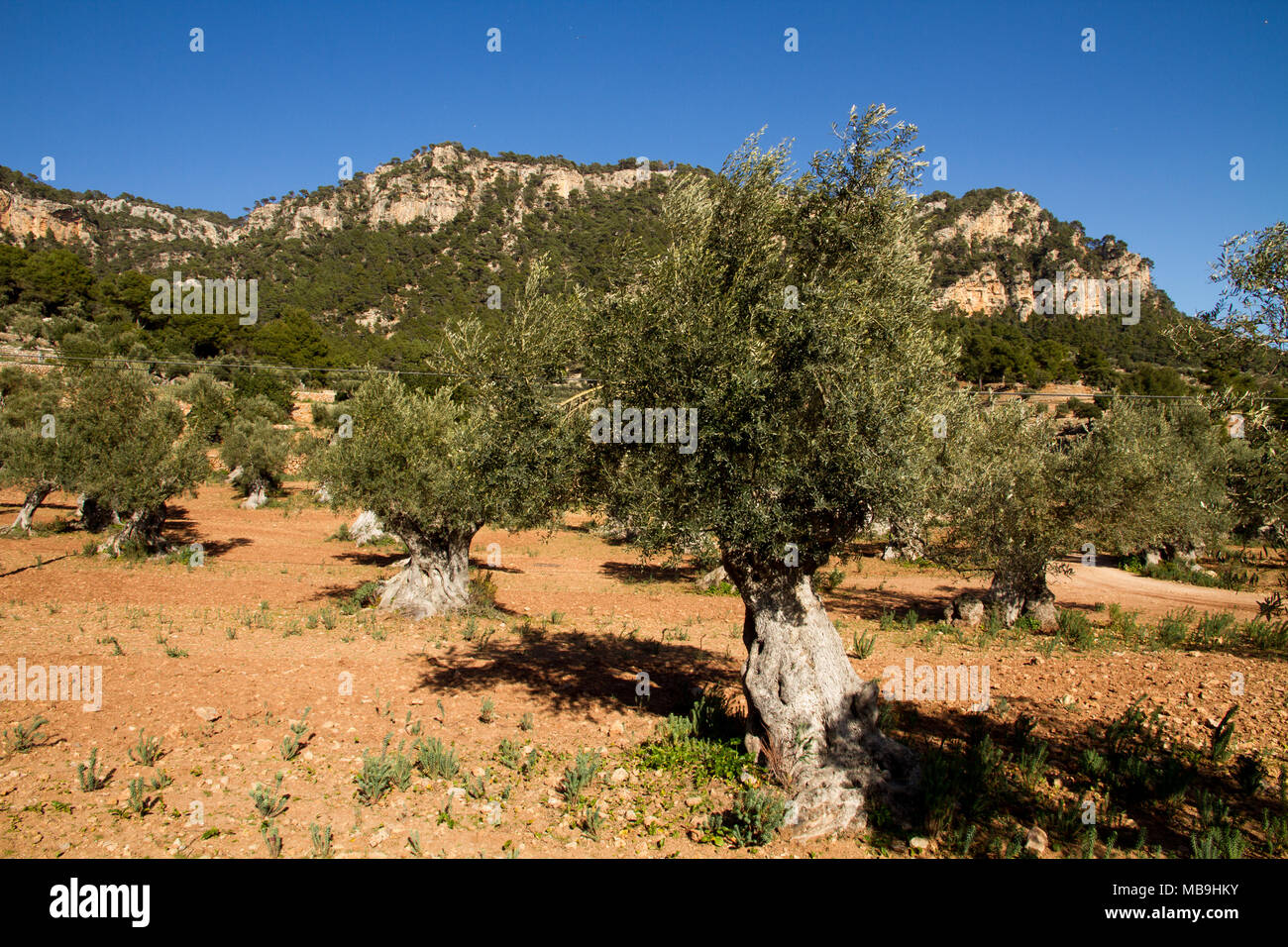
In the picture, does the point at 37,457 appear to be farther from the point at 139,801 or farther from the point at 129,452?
the point at 139,801

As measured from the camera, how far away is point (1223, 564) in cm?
2677

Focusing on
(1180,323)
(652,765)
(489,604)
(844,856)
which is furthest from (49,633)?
(1180,323)

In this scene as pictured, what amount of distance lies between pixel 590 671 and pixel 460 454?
5.74 metres

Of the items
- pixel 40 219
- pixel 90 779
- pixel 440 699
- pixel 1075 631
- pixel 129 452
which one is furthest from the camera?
pixel 40 219

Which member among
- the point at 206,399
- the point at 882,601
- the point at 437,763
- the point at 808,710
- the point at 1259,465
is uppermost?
the point at 206,399

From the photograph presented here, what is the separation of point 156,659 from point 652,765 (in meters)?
9.01

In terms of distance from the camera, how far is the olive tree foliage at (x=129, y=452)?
66.3ft

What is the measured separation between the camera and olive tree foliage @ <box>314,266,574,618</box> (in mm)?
7684

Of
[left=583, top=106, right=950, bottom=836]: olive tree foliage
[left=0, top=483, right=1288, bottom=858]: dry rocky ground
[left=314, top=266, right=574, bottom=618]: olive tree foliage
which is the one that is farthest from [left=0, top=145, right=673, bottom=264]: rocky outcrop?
[left=583, top=106, right=950, bottom=836]: olive tree foliage

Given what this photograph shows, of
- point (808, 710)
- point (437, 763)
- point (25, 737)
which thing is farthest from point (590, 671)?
point (25, 737)

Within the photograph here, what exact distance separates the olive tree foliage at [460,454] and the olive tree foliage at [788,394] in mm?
665

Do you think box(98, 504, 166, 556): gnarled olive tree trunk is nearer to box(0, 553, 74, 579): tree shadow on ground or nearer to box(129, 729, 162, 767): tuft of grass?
box(0, 553, 74, 579): tree shadow on ground

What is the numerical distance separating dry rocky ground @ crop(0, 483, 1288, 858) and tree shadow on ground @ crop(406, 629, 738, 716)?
0.22ft

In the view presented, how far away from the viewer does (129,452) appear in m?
20.3
